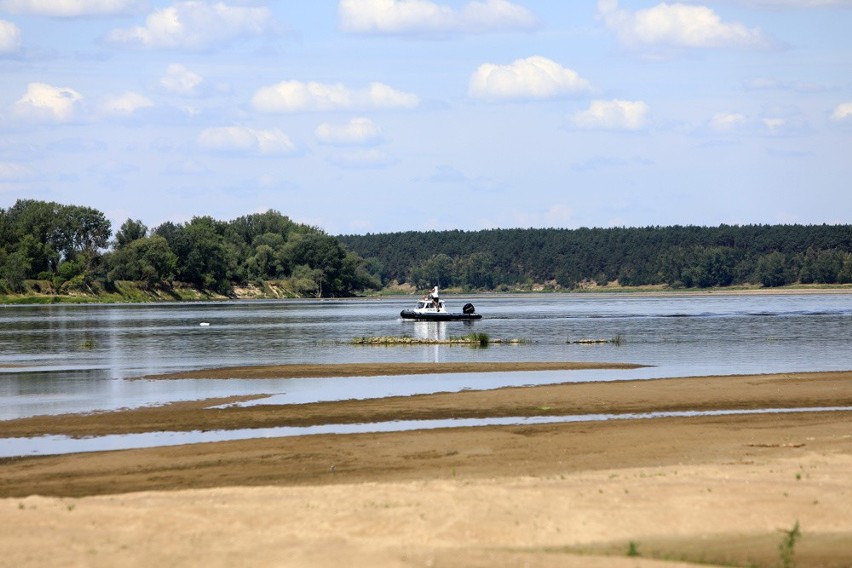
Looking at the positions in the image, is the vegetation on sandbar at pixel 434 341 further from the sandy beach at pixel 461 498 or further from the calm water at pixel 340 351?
the sandy beach at pixel 461 498

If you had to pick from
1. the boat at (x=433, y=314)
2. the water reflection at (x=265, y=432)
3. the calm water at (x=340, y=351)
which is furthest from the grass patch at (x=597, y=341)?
the boat at (x=433, y=314)

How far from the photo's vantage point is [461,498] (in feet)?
64.3

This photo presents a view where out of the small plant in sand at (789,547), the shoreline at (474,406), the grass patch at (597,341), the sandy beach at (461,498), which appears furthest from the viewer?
the grass patch at (597,341)

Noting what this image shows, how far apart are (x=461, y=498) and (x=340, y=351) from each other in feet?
159

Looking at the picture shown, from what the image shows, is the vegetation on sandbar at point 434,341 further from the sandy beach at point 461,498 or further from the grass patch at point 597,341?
the sandy beach at point 461,498

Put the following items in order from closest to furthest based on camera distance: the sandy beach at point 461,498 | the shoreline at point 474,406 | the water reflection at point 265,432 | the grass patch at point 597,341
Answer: the sandy beach at point 461,498 < the water reflection at point 265,432 < the shoreline at point 474,406 < the grass patch at point 597,341

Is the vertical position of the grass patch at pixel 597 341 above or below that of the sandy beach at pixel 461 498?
below

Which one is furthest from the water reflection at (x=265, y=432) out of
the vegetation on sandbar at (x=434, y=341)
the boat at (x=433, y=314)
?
the boat at (x=433, y=314)

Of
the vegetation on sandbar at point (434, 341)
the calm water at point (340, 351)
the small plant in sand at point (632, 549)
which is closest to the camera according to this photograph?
the small plant in sand at point (632, 549)

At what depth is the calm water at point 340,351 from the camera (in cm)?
4519

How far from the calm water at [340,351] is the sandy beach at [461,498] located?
38.1 feet

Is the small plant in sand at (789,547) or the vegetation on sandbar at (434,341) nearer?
the small plant in sand at (789,547)

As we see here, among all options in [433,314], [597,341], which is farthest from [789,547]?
[433,314]

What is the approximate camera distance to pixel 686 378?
4562cm
